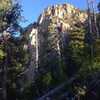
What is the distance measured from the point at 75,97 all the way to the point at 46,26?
32.2 meters

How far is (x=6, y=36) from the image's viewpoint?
98.3 feet

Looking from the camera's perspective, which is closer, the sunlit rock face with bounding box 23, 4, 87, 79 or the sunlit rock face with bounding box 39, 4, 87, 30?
the sunlit rock face with bounding box 23, 4, 87, 79

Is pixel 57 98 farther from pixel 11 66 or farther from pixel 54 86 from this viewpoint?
pixel 11 66

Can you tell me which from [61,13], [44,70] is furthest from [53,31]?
[44,70]

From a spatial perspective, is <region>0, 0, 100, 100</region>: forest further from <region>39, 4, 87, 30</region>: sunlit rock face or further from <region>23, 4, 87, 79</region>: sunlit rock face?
<region>39, 4, 87, 30</region>: sunlit rock face

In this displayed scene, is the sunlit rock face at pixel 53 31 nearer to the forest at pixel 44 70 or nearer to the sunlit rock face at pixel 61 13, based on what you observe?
the sunlit rock face at pixel 61 13

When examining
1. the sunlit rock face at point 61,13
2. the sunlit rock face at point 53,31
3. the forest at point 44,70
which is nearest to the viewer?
the forest at point 44,70

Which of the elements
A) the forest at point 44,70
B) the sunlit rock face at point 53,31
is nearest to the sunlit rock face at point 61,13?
the sunlit rock face at point 53,31

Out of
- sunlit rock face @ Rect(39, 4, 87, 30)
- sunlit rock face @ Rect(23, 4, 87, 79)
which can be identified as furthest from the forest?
sunlit rock face @ Rect(39, 4, 87, 30)

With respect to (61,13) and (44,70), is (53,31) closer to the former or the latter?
(61,13)

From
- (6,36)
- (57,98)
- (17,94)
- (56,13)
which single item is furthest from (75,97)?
(56,13)

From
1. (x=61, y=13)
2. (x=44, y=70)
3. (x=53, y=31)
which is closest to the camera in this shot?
(x=44, y=70)

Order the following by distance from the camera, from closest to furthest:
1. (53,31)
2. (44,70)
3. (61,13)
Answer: (44,70) < (53,31) < (61,13)

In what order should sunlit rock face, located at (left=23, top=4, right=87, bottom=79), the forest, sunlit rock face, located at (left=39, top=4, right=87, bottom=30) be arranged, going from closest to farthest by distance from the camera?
1. the forest
2. sunlit rock face, located at (left=23, top=4, right=87, bottom=79)
3. sunlit rock face, located at (left=39, top=4, right=87, bottom=30)
